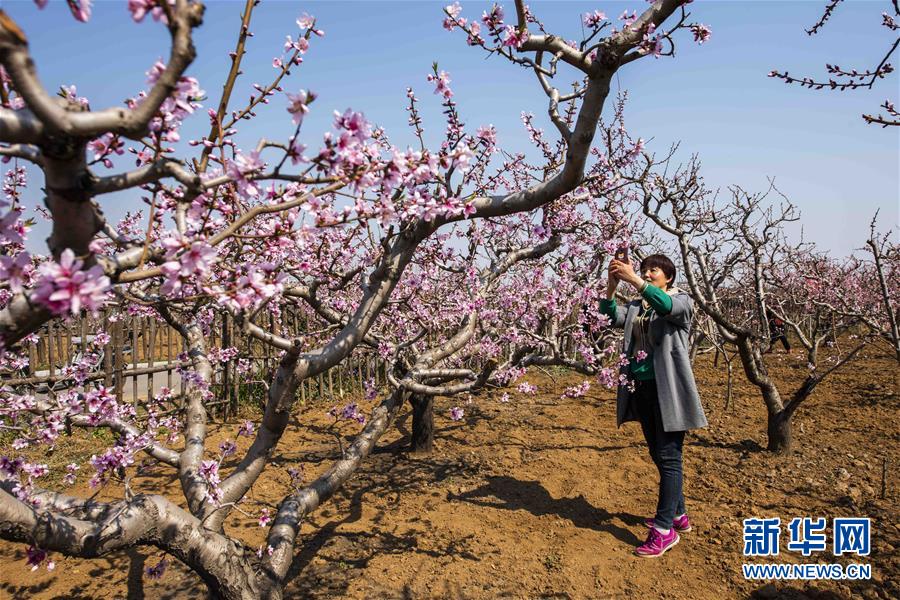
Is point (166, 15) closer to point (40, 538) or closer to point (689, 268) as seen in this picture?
point (40, 538)

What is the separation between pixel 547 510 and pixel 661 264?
2.40 m

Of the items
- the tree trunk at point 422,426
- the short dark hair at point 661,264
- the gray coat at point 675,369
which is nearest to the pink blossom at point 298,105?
the gray coat at point 675,369

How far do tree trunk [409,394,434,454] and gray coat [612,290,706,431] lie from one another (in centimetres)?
289

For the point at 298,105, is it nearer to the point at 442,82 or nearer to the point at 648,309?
the point at 442,82

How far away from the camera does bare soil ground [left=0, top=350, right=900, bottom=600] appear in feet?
11.1

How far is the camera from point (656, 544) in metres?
3.68

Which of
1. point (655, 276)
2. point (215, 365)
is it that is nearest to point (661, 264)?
point (655, 276)

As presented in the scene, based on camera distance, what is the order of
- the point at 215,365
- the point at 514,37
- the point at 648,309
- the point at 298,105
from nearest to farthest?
the point at 298,105 → the point at 514,37 → the point at 648,309 → the point at 215,365

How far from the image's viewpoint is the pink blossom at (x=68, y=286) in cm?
111

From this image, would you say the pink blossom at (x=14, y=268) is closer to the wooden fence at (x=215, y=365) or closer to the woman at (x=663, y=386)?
the woman at (x=663, y=386)

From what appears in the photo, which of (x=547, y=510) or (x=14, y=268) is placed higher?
(x=14, y=268)

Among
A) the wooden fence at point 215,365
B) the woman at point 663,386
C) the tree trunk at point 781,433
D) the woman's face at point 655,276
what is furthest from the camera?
the wooden fence at point 215,365

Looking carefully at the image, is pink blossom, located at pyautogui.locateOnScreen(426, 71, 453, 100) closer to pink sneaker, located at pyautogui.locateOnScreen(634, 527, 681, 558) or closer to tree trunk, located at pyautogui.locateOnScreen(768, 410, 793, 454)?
pink sneaker, located at pyautogui.locateOnScreen(634, 527, 681, 558)

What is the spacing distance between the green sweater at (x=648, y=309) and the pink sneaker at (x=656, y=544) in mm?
1158
